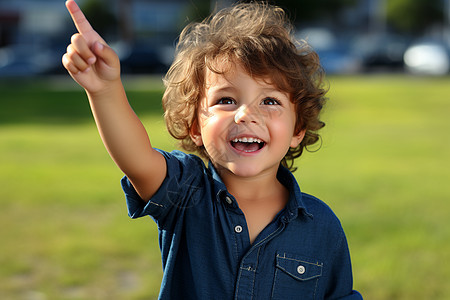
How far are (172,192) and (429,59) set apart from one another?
22.3 meters

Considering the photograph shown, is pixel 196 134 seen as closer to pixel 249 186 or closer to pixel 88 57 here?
pixel 249 186

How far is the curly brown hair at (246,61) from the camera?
1671 mm

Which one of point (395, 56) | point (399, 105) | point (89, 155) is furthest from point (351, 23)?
point (89, 155)

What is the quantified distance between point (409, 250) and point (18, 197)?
3.55 m

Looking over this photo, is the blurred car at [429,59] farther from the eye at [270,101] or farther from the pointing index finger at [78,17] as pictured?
the pointing index finger at [78,17]

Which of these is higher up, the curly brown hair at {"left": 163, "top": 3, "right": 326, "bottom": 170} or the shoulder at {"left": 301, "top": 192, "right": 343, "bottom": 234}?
the curly brown hair at {"left": 163, "top": 3, "right": 326, "bottom": 170}

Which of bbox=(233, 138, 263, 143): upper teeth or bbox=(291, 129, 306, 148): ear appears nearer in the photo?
bbox=(233, 138, 263, 143): upper teeth

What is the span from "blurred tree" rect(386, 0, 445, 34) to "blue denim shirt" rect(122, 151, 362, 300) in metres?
37.9

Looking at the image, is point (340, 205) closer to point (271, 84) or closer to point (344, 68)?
point (271, 84)

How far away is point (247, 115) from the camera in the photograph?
1.58m

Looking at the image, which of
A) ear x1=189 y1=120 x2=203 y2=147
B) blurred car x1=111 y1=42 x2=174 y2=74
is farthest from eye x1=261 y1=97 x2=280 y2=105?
blurred car x1=111 y1=42 x2=174 y2=74

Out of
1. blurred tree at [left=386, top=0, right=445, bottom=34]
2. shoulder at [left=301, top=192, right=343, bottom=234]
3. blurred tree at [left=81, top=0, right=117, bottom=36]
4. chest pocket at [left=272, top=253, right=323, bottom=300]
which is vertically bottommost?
chest pocket at [left=272, top=253, right=323, bottom=300]

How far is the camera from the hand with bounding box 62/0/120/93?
4.40 ft

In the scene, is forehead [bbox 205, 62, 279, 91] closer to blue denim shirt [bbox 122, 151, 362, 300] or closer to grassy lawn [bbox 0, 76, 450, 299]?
blue denim shirt [bbox 122, 151, 362, 300]
